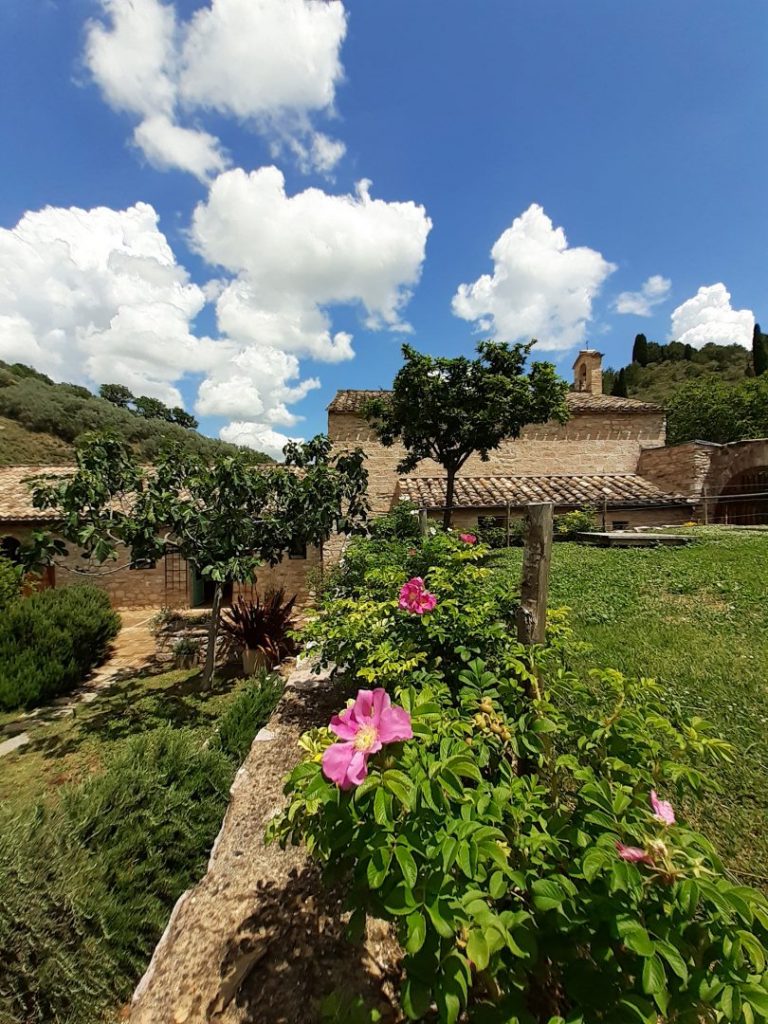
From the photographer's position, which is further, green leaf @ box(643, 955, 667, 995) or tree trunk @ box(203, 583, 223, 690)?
tree trunk @ box(203, 583, 223, 690)

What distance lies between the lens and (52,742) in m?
4.82

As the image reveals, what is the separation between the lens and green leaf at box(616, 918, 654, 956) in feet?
2.92

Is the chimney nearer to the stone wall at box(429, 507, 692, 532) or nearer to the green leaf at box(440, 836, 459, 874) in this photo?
the stone wall at box(429, 507, 692, 532)

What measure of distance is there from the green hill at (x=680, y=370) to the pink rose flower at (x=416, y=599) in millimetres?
46791

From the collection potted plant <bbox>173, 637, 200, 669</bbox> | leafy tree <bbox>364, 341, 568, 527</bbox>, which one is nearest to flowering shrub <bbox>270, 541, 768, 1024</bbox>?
potted plant <bbox>173, 637, 200, 669</bbox>

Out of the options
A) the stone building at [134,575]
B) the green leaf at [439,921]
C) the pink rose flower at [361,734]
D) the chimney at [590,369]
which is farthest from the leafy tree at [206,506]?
the chimney at [590,369]

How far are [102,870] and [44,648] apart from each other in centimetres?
587

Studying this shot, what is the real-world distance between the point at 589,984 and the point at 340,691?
140 inches

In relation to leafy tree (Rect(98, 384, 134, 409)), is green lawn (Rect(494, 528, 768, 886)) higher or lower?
lower

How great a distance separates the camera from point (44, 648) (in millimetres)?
6449

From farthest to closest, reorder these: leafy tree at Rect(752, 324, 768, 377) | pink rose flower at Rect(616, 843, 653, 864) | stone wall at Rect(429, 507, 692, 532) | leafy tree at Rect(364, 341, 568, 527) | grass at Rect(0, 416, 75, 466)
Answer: leafy tree at Rect(752, 324, 768, 377) < grass at Rect(0, 416, 75, 466) < stone wall at Rect(429, 507, 692, 532) < leafy tree at Rect(364, 341, 568, 527) < pink rose flower at Rect(616, 843, 653, 864)

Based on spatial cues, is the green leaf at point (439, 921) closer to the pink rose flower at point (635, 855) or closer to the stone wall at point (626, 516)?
the pink rose flower at point (635, 855)

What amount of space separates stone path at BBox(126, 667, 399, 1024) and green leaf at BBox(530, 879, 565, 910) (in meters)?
1.00

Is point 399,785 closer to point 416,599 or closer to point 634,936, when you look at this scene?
point 634,936
